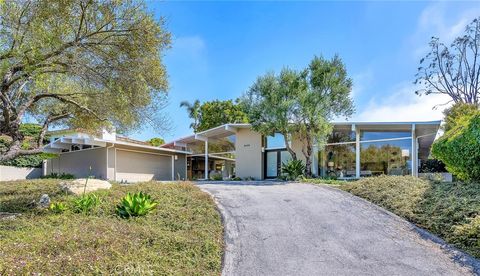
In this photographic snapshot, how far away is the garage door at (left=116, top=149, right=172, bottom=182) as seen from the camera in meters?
21.8

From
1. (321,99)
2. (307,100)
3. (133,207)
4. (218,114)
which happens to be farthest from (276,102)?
(218,114)

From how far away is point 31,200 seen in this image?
984 centimetres

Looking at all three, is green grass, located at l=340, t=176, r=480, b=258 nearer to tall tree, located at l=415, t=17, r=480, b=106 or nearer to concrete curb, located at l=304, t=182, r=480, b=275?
concrete curb, located at l=304, t=182, r=480, b=275

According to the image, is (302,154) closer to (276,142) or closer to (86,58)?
(276,142)

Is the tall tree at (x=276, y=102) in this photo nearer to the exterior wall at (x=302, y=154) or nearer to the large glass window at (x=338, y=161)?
the exterior wall at (x=302, y=154)

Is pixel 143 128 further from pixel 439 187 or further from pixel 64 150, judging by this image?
pixel 64 150

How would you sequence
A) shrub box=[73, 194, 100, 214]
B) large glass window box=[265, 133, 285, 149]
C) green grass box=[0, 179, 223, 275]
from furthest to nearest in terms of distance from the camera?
1. large glass window box=[265, 133, 285, 149]
2. shrub box=[73, 194, 100, 214]
3. green grass box=[0, 179, 223, 275]

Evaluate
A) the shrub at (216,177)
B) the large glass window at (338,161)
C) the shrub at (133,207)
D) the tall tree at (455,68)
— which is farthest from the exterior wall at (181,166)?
the tall tree at (455,68)

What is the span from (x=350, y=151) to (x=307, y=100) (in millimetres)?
4184

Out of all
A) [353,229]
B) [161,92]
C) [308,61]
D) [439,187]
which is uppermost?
[308,61]

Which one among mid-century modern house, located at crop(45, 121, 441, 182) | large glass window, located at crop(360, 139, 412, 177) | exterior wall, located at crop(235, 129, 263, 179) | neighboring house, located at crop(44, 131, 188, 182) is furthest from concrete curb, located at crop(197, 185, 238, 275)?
neighboring house, located at crop(44, 131, 188, 182)

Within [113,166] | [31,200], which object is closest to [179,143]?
[113,166]

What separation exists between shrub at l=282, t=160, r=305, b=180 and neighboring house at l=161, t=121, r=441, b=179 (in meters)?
1.45

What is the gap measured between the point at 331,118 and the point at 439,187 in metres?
8.69
